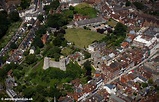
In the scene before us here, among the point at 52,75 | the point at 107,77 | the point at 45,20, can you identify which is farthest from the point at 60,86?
the point at 45,20

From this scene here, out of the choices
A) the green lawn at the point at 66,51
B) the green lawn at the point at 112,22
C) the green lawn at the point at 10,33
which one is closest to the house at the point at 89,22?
the green lawn at the point at 112,22

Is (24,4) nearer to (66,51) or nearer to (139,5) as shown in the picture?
(66,51)

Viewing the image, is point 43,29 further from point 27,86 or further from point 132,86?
point 132,86

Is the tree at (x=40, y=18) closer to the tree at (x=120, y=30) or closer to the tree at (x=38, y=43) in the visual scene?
the tree at (x=38, y=43)

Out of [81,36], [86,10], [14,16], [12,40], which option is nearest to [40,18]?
[14,16]

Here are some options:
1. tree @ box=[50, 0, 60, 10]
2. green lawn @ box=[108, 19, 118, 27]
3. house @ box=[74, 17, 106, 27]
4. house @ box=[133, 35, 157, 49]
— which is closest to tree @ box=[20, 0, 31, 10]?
tree @ box=[50, 0, 60, 10]
